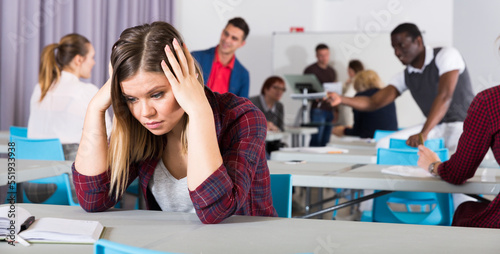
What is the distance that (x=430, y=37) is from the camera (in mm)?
7105

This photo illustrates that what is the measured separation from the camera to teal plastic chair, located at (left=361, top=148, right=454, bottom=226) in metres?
2.40

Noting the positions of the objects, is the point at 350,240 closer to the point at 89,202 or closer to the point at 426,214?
the point at 89,202

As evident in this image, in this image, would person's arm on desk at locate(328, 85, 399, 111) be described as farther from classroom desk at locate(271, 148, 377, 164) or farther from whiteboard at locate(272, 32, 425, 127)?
classroom desk at locate(271, 148, 377, 164)

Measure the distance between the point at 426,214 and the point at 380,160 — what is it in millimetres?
363

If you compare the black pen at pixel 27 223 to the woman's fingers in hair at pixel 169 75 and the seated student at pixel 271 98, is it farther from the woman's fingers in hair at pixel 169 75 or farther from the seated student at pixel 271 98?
the seated student at pixel 271 98

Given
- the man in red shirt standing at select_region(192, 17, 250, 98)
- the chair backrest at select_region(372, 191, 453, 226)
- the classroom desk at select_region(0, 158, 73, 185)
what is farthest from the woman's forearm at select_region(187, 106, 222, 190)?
the man in red shirt standing at select_region(192, 17, 250, 98)

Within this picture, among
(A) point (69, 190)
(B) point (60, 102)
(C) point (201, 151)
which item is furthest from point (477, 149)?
(B) point (60, 102)

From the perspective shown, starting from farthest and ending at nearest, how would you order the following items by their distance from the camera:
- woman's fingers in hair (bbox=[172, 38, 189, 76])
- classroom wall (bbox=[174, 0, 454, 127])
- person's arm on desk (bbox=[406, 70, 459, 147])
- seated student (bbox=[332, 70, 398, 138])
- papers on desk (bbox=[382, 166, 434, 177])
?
1. classroom wall (bbox=[174, 0, 454, 127])
2. seated student (bbox=[332, 70, 398, 138])
3. person's arm on desk (bbox=[406, 70, 459, 147])
4. papers on desk (bbox=[382, 166, 434, 177])
5. woman's fingers in hair (bbox=[172, 38, 189, 76])

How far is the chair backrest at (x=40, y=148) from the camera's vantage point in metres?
2.57

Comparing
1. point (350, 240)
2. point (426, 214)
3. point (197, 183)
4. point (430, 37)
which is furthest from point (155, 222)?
point (430, 37)

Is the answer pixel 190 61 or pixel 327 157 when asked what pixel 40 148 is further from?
pixel 190 61

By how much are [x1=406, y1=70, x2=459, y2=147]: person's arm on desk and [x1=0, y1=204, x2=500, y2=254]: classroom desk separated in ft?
8.63

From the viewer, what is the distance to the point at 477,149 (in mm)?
1813

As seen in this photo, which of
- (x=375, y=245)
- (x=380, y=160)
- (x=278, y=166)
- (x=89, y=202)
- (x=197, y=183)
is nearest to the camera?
(x=375, y=245)
